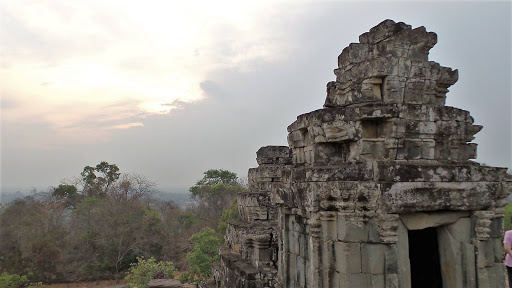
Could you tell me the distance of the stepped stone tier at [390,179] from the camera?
4406 mm

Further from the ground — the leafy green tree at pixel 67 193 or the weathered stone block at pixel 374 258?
the weathered stone block at pixel 374 258

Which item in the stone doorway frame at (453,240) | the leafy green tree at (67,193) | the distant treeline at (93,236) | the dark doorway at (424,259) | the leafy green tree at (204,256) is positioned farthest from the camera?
the leafy green tree at (67,193)

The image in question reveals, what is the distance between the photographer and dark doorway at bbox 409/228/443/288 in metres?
5.83

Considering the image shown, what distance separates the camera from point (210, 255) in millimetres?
20469

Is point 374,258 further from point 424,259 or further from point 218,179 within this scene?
point 218,179

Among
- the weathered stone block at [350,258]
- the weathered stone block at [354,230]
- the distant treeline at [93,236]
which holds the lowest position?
the distant treeline at [93,236]

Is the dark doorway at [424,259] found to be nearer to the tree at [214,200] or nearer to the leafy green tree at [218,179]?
the tree at [214,200]

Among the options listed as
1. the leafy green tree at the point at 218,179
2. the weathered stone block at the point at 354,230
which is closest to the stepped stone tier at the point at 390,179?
the weathered stone block at the point at 354,230

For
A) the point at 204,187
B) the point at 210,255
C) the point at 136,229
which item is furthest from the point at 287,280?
the point at 204,187

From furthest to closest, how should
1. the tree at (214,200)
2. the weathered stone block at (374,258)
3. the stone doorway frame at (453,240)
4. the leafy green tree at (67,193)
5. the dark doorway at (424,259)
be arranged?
the leafy green tree at (67,193) < the tree at (214,200) < the dark doorway at (424,259) < the stone doorway frame at (453,240) < the weathered stone block at (374,258)

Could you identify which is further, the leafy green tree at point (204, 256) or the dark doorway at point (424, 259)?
the leafy green tree at point (204, 256)

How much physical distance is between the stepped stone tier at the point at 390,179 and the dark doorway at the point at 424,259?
1.05 m

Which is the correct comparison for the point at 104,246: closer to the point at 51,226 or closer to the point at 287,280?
the point at 51,226

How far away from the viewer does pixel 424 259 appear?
6.09 meters
